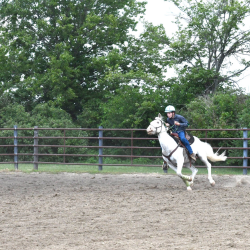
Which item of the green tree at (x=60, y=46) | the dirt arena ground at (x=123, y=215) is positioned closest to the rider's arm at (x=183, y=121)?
the dirt arena ground at (x=123, y=215)

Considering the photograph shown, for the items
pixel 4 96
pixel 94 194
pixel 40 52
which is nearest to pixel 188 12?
pixel 40 52

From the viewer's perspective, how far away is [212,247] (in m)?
5.14

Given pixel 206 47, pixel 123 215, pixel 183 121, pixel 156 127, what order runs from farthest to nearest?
pixel 206 47 → pixel 183 121 → pixel 156 127 → pixel 123 215

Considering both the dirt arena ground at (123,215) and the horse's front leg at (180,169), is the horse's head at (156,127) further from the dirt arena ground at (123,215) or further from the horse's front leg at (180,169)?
the dirt arena ground at (123,215)

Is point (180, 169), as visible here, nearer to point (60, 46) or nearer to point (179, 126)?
point (179, 126)

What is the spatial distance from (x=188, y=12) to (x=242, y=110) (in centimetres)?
674

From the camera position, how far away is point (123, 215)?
7.23 meters

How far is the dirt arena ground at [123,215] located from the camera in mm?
5453

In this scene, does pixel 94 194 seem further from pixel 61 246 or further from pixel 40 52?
pixel 40 52

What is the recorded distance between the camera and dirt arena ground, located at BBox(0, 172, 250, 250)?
545cm

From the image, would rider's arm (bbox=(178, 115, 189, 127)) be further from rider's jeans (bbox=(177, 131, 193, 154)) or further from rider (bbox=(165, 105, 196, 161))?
rider's jeans (bbox=(177, 131, 193, 154))

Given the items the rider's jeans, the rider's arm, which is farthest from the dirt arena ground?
the rider's arm

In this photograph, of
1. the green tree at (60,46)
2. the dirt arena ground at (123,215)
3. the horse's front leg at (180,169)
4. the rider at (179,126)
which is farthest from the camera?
the green tree at (60,46)

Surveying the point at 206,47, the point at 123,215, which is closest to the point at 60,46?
the point at 206,47
